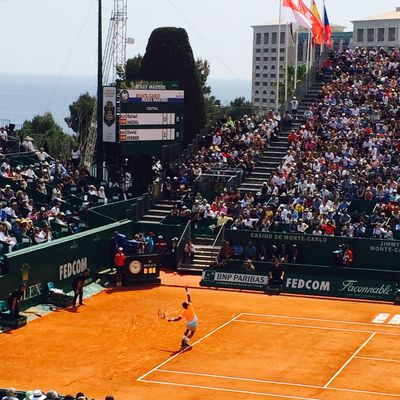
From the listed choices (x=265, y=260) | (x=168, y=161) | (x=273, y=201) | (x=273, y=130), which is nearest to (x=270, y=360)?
(x=265, y=260)

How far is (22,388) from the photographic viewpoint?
2656 centimetres

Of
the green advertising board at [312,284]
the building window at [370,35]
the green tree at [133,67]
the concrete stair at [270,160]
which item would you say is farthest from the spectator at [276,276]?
the building window at [370,35]

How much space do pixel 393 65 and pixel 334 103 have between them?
6.28 meters

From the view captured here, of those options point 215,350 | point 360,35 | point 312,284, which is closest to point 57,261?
point 215,350

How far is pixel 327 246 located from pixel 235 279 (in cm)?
454

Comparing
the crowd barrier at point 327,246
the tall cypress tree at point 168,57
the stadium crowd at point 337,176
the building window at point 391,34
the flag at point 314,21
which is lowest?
the crowd barrier at point 327,246

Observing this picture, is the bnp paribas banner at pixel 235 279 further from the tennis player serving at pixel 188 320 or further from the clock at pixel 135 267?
the tennis player serving at pixel 188 320

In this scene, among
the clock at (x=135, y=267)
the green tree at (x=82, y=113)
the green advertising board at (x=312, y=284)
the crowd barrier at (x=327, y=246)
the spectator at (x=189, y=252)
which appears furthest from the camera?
the green tree at (x=82, y=113)

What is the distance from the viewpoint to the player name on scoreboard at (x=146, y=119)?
49.4m

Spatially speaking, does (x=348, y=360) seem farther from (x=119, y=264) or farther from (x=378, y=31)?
(x=378, y=31)

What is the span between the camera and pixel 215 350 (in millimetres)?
31156

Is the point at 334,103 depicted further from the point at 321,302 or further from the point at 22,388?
the point at 22,388

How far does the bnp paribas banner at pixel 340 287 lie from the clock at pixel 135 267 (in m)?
6.05

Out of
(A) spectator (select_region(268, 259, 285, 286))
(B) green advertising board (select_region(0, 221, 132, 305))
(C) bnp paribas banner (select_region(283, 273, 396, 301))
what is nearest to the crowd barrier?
(C) bnp paribas banner (select_region(283, 273, 396, 301))
